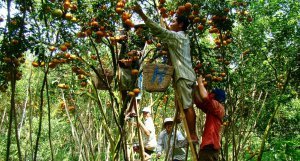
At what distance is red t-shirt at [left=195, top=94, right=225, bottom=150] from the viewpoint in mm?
3425

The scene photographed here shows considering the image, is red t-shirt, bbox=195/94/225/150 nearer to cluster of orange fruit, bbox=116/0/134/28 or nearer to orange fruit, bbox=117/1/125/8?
cluster of orange fruit, bbox=116/0/134/28

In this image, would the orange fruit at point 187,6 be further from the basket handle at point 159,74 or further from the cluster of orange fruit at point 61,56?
the cluster of orange fruit at point 61,56

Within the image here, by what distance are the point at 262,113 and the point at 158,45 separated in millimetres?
3130

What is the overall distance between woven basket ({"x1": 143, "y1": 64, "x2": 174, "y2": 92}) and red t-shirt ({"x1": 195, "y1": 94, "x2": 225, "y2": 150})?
0.41 metres

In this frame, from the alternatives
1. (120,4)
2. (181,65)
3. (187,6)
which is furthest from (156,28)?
(120,4)

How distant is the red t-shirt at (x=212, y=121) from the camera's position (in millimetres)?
3425

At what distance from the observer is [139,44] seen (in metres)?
4.42

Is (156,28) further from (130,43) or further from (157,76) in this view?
(130,43)

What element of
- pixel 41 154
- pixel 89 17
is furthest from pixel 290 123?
pixel 41 154

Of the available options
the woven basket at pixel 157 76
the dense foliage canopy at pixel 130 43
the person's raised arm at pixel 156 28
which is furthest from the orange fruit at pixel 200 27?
the woven basket at pixel 157 76

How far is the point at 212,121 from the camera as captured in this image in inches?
137

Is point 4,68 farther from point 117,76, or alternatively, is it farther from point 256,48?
point 256,48

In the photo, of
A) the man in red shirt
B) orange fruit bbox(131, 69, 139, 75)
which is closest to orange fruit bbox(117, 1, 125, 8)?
orange fruit bbox(131, 69, 139, 75)

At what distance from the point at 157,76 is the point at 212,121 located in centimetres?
73
